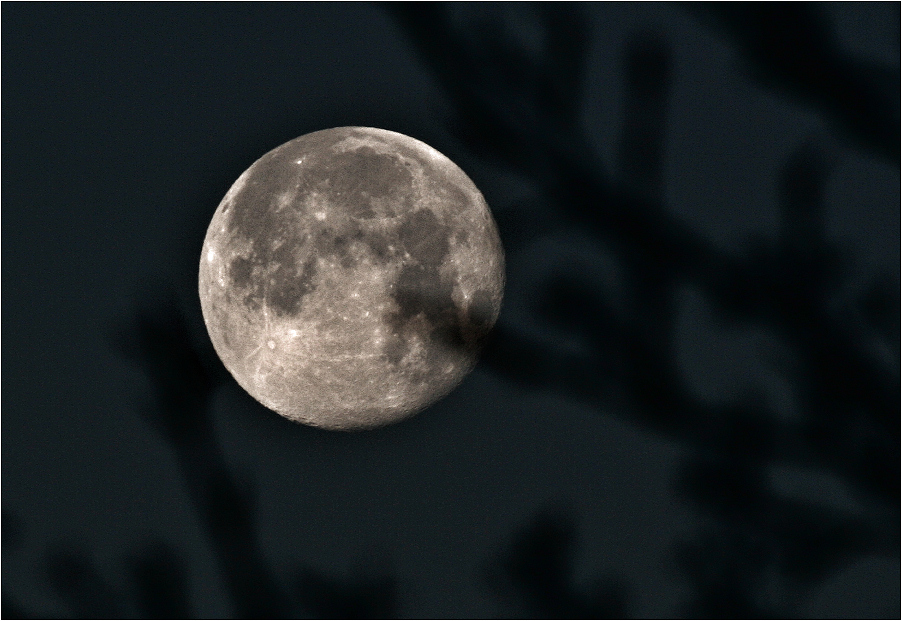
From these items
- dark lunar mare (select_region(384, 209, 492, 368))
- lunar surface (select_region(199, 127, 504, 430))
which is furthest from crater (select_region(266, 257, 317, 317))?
dark lunar mare (select_region(384, 209, 492, 368))

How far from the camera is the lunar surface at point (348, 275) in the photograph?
420cm

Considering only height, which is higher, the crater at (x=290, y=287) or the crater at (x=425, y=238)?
the crater at (x=425, y=238)

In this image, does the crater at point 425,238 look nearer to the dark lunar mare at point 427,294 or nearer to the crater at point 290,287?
the dark lunar mare at point 427,294

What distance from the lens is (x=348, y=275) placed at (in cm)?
417

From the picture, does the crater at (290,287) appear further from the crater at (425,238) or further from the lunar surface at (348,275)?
the crater at (425,238)

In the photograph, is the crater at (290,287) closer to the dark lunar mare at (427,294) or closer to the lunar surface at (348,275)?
the lunar surface at (348,275)

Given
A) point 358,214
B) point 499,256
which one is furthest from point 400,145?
point 499,256

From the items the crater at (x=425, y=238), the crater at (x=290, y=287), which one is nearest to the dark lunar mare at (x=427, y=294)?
the crater at (x=425, y=238)

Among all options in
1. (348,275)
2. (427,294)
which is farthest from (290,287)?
(427,294)

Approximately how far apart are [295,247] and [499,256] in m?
1.57

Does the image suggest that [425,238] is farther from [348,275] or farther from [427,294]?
[348,275]

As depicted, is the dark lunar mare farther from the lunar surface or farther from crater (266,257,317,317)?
crater (266,257,317,317)

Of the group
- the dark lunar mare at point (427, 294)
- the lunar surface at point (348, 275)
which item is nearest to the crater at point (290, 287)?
the lunar surface at point (348, 275)

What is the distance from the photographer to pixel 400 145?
4.71 meters
